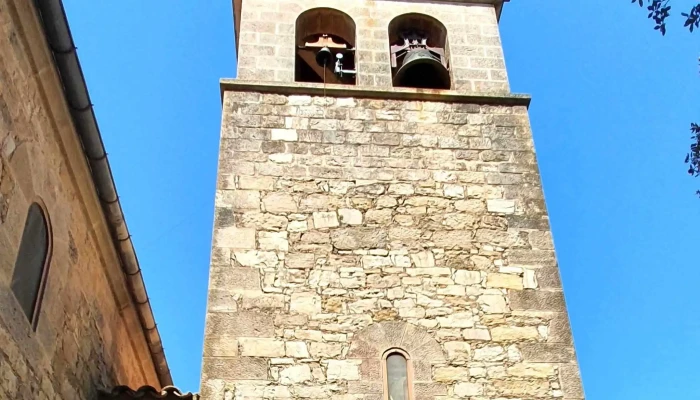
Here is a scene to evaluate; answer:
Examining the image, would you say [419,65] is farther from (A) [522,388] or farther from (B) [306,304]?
(A) [522,388]

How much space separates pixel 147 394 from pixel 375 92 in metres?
3.16

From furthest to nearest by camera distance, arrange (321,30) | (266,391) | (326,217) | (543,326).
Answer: (321,30) → (326,217) → (543,326) → (266,391)

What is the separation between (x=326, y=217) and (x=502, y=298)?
1424 millimetres

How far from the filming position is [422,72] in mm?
7547

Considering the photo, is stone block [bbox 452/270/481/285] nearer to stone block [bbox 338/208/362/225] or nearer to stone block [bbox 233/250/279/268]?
stone block [bbox 338/208/362/225]

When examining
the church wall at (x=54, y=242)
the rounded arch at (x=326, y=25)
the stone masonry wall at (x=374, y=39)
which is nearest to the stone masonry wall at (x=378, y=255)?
the stone masonry wall at (x=374, y=39)

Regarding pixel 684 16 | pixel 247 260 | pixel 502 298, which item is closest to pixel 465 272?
pixel 502 298

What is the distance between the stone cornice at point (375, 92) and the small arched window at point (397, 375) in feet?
8.49

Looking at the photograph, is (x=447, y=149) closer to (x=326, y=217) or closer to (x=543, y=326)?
(x=326, y=217)

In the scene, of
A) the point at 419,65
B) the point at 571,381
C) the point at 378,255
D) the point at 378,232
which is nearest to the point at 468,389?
the point at 571,381

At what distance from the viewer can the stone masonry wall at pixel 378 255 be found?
16.2 ft

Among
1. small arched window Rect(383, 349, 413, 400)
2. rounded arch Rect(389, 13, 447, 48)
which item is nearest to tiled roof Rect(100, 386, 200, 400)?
small arched window Rect(383, 349, 413, 400)

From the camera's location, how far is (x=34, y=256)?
4855mm

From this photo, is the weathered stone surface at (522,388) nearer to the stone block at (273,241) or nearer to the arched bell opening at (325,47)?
the stone block at (273,241)
